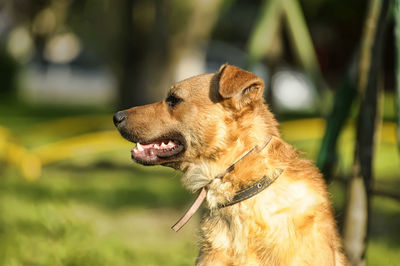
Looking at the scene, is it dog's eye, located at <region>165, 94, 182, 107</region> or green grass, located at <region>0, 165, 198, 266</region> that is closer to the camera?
dog's eye, located at <region>165, 94, 182, 107</region>

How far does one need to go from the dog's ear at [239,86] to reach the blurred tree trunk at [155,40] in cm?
1417

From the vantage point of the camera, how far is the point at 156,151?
4254 millimetres

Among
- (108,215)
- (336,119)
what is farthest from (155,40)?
(336,119)

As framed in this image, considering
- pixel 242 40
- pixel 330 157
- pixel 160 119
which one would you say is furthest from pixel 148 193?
pixel 242 40

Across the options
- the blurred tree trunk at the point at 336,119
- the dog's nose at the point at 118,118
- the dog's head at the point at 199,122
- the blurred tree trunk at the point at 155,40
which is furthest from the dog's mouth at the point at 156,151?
the blurred tree trunk at the point at 155,40

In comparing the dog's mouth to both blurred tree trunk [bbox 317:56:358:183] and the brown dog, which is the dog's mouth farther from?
blurred tree trunk [bbox 317:56:358:183]

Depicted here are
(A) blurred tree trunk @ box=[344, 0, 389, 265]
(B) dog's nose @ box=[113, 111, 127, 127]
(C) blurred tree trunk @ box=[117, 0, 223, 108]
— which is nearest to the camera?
(B) dog's nose @ box=[113, 111, 127, 127]

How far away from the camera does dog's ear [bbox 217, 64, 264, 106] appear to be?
4.02 m

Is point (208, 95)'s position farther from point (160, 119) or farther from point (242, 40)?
point (242, 40)

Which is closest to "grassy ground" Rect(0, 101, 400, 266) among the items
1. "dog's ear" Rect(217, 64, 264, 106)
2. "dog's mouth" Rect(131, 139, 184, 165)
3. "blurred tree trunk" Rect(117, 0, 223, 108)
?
"dog's mouth" Rect(131, 139, 184, 165)

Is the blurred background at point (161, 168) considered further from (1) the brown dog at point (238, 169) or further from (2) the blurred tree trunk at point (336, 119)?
(1) the brown dog at point (238, 169)

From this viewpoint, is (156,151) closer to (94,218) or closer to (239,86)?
(239,86)

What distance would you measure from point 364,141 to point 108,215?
4486 millimetres

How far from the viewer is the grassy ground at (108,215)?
6.16m
